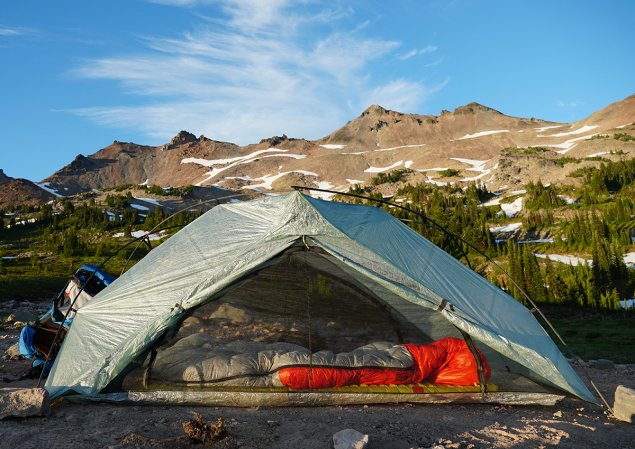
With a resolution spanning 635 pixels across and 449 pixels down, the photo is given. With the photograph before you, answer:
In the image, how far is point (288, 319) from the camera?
995cm

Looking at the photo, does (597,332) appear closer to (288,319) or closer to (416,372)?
(416,372)

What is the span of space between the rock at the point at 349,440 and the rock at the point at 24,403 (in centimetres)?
441

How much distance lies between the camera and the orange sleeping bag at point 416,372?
8273 mm

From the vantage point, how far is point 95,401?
7.83 metres

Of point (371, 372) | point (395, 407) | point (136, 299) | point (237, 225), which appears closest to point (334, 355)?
point (371, 372)

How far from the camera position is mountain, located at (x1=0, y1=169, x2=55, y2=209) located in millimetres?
135750

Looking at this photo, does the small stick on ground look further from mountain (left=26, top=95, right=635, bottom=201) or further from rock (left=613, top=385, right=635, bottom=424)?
mountain (left=26, top=95, right=635, bottom=201)

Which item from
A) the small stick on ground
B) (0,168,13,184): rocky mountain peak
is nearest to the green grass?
the small stick on ground

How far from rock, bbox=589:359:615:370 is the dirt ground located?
15.1 feet

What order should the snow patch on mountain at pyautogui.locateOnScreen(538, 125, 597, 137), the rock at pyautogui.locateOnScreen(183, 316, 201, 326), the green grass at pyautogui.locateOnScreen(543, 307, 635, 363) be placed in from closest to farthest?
1. the rock at pyautogui.locateOnScreen(183, 316, 201, 326)
2. the green grass at pyautogui.locateOnScreen(543, 307, 635, 363)
3. the snow patch on mountain at pyautogui.locateOnScreen(538, 125, 597, 137)

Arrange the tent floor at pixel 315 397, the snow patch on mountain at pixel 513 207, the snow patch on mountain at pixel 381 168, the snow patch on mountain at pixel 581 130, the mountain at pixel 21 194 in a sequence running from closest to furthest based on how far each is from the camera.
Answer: the tent floor at pixel 315 397 < the snow patch on mountain at pixel 513 207 < the snow patch on mountain at pixel 581 130 < the mountain at pixel 21 194 < the snow patch on mountain at pixel 381 168

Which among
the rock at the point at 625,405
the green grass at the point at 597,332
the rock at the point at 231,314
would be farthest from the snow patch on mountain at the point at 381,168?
the rock at the point at 625,405

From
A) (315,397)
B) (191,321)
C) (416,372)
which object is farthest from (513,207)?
(191,321)

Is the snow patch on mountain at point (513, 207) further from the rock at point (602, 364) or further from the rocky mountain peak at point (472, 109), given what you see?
the rocky mountain peak at point (472, 109)
